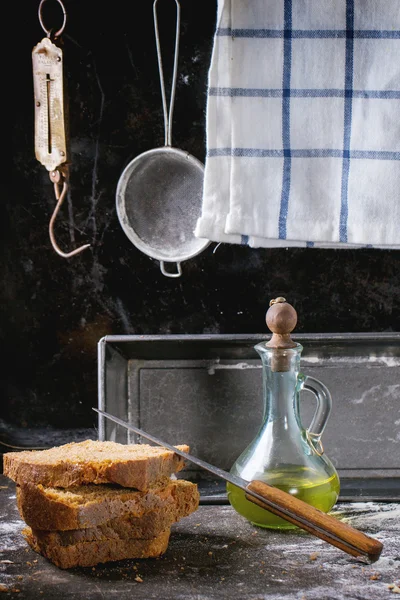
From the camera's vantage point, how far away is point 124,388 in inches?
62.3

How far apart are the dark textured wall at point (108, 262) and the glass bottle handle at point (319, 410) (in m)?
0.30

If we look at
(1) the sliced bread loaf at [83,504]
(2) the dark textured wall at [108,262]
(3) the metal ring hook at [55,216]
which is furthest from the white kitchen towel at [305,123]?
(1) the sliced bread loaf at [83,504]

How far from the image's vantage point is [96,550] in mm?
1181

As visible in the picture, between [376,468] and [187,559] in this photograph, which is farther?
[376,468]

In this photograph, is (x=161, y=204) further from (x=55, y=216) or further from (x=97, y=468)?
(x=97, y=468)

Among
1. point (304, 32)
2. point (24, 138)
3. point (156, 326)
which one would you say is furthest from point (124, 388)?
point (304, 32)

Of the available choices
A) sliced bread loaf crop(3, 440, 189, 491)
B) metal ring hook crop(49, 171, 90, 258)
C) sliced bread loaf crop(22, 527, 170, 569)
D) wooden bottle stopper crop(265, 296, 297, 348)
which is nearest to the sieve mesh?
metal ring hook crop(49, 171, 90, 258)

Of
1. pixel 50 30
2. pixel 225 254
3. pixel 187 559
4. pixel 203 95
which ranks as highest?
pixel 50 30

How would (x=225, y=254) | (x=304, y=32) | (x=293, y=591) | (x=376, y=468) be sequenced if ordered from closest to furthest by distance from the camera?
(x=293, y=591), (x=304, y=32), (x=376, y=468), (x=225, y=254)

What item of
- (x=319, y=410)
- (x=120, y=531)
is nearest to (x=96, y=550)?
(x=120, y=531)

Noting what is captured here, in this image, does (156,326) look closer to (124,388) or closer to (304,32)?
(124,388)

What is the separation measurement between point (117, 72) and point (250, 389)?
697mm

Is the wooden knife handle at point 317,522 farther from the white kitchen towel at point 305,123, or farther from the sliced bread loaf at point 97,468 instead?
the white kitchen towel at point 305,123

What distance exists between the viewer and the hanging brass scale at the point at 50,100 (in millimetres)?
1621
